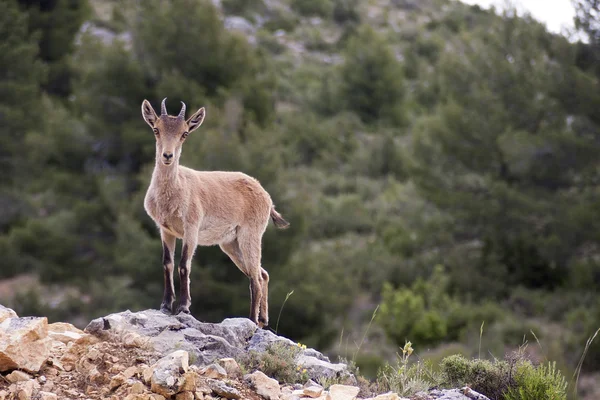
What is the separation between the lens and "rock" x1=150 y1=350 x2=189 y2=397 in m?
6.63

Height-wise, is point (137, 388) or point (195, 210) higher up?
point (195, 210)

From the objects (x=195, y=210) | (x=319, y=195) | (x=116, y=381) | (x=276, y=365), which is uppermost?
(x=195, y=210)

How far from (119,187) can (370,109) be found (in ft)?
76.3

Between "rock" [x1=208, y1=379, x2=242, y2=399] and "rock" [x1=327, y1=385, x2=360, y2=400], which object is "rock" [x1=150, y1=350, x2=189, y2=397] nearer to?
"rock" [x1=208, y1=379, x2=242, y2=399]

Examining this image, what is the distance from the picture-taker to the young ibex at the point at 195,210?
8.80 metres

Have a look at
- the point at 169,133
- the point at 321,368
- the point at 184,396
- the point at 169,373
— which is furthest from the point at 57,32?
the point at 184,396

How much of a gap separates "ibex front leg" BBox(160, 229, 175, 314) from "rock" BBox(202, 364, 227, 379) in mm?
1561

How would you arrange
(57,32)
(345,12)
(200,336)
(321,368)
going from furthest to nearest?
(345,12) < (57,32) < (321,368) < (200,336)

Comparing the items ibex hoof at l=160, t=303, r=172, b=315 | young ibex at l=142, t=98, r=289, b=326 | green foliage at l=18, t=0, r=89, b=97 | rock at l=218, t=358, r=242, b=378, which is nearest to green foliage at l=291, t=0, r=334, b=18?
green foliage at l=18, t=0, r=89, b=97

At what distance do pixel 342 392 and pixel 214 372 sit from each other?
114 cm

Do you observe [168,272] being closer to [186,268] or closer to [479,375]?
[186,268]

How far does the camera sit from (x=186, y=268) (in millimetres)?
8828

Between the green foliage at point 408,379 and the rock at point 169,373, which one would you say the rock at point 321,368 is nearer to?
the green foliage at point 408,379

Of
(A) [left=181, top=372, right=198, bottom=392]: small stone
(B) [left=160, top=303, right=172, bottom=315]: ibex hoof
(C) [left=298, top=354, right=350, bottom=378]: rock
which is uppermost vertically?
(A) [left=181, top=372, right=198, bottom=392]: small stone
